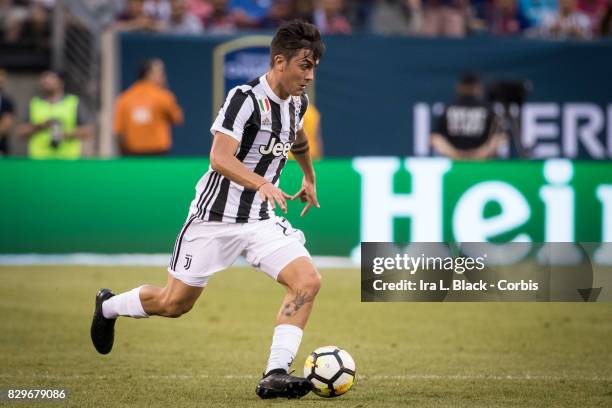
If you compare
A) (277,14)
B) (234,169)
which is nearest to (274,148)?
(234,169)

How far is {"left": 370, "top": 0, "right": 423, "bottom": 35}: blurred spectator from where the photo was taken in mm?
19797

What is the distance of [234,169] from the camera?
262 inches

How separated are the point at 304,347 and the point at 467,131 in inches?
288

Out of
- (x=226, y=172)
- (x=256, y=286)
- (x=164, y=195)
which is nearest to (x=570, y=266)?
(x=226, y=172)

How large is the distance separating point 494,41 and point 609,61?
1.97 metres

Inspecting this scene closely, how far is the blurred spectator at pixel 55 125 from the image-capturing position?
54.8ft

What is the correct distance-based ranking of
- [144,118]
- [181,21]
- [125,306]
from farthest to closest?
1. [181,21]
2. [144,118]
3. [125,306]

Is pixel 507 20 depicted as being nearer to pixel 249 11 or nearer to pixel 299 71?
pixel 249 11

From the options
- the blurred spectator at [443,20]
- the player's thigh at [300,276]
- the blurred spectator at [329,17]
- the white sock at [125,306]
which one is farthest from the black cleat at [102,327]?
the blurred spectator at [443,20]

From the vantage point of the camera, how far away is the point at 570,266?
670cm

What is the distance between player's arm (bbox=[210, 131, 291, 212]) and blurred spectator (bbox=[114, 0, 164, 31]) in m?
12.7

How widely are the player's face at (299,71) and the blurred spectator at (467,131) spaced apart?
9.14 meters

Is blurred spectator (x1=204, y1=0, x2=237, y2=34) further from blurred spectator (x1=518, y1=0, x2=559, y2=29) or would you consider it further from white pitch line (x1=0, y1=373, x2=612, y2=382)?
white pitch line (x1=0, y1=373, x2=612, y2=382)

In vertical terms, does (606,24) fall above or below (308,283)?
above
